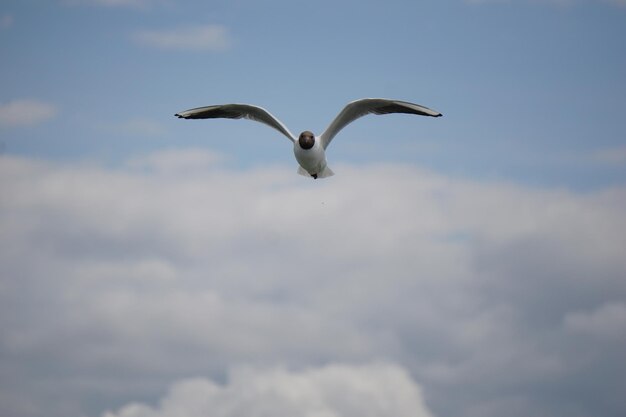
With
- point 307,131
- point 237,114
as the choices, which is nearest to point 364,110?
point 307,131

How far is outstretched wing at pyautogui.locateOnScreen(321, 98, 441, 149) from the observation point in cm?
5159

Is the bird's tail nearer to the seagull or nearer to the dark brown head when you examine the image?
the seagull

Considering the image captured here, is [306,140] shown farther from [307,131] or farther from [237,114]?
[237,114]

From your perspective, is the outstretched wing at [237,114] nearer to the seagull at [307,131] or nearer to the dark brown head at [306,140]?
the seagull at [307,131]

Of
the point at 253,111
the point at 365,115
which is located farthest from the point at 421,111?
the point at 253,111

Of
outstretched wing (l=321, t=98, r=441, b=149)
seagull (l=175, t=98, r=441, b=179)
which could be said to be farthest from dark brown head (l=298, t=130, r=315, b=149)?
outstretched wing (l=321, t=98, r=441, b=149)

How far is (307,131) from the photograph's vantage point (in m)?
51.4

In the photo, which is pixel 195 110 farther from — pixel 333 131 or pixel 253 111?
pixel 333 131

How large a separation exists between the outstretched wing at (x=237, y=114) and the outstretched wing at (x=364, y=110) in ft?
5.11

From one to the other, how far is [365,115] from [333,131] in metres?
1.41

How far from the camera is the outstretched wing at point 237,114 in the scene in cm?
5284

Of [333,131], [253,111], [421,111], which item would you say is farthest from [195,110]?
[421,111]

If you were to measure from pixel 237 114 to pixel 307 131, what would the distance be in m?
3.73

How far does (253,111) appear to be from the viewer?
53219 mm
